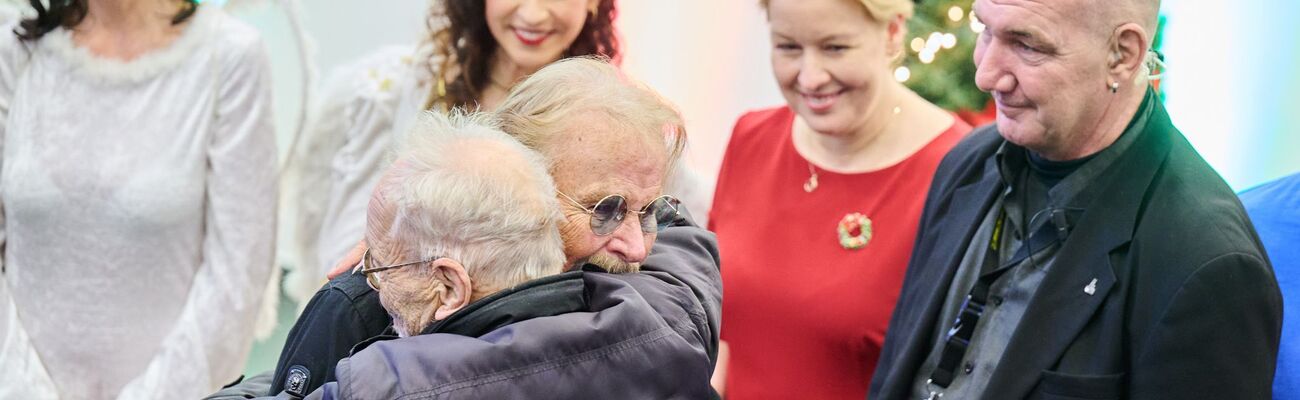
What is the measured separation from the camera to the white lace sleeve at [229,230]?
9.25ft

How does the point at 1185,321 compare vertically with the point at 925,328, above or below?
above

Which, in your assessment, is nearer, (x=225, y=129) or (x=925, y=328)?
(x=925, y=328)

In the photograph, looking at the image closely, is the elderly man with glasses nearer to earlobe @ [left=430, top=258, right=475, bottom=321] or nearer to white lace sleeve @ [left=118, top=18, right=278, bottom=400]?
earlobe @ [left=430, top=258, right=475, bottom=321]

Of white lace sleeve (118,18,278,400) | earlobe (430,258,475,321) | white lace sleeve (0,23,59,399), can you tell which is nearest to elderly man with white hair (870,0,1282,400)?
earlobe (430,258,475,321)

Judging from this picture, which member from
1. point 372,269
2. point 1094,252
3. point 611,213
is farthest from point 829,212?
point 372,269

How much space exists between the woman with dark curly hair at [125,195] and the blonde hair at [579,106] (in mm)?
1406

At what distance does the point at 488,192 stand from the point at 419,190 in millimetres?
83

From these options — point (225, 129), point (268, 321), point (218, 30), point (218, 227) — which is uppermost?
point (218, 30)

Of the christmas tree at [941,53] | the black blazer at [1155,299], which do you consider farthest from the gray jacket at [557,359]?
the christmas tree at [941,53]

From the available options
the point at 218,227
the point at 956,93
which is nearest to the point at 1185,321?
the point at 218,227

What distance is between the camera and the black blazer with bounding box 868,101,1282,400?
170 cm

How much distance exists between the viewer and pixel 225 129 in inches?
112

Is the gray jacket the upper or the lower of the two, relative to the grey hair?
lower

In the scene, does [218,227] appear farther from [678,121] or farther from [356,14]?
[356,14]
